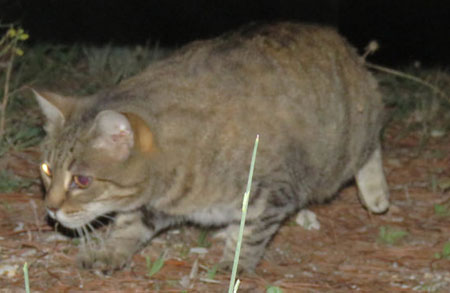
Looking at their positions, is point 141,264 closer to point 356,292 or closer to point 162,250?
point 162,250

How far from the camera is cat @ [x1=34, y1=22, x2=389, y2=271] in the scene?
3.50 m

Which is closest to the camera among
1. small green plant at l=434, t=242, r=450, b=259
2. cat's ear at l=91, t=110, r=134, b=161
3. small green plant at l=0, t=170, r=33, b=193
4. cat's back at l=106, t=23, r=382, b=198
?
cat's ear at l=91, t=110, r=134, b=161

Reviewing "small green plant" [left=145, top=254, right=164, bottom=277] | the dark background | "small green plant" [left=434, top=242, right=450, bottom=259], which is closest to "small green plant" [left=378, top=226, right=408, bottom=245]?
"small green plant" [left=434, top=242, right=450, bottom=259]

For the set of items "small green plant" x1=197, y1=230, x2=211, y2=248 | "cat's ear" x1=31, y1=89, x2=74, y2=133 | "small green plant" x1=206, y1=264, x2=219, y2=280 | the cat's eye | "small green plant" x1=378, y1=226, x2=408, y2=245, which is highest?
"cat's ear" x1=31, y1=89, x2=74, y2=133

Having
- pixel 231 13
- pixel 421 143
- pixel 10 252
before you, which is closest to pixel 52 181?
pixel 10 252

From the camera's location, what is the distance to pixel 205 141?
3672mm

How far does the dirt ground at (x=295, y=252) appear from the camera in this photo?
3545 millimetres

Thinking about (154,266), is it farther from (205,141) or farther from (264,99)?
(264,99)

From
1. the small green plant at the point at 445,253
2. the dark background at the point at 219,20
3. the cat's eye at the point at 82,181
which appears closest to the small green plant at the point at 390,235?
the small green plant at the point at 445,253

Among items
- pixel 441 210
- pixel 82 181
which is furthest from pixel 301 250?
A: pixel 82 181

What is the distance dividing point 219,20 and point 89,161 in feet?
17.7

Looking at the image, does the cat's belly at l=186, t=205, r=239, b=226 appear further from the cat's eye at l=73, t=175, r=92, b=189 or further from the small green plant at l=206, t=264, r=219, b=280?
the cat's eye at l=73, t=175, r=92, b=189

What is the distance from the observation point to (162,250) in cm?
404

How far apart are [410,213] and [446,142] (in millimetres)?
1360
